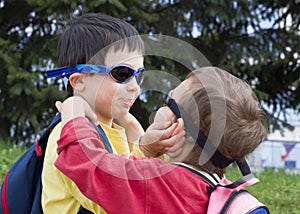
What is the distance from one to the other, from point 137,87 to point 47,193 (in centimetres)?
46

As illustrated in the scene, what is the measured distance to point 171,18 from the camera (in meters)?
8.77

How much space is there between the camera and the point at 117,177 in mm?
1502

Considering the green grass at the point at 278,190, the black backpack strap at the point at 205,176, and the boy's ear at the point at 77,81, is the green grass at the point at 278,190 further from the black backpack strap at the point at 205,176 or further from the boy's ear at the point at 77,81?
the boy's ear at the point at 77,81

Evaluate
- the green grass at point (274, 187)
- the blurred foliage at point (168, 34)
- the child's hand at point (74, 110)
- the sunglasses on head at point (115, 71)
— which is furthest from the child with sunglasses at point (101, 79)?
the blurred foliage at point (168, 34)

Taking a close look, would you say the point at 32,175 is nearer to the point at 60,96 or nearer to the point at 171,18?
the point at 60,96

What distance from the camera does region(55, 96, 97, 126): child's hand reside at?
1.57 meters

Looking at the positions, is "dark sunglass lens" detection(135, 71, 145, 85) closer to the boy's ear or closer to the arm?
the boy's ear

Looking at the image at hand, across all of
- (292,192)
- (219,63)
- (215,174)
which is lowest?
(292,192)

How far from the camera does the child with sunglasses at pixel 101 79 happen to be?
5.45ft

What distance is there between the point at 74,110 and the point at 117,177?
240 mm

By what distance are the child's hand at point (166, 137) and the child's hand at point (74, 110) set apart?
0.20m

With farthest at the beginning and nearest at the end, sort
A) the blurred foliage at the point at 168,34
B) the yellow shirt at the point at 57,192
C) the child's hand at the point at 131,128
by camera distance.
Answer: the blurred foliage at the point at 168,34, the child's hand at the point at 131,128, the yellow shirt at the point at 57,192

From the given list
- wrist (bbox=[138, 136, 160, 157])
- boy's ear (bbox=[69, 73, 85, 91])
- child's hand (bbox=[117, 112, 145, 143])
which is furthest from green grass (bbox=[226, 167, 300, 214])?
boy's ear (bbox=[69, 73, 85, 91])

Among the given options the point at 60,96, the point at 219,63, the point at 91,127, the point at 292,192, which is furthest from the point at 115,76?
the point at 219,63
